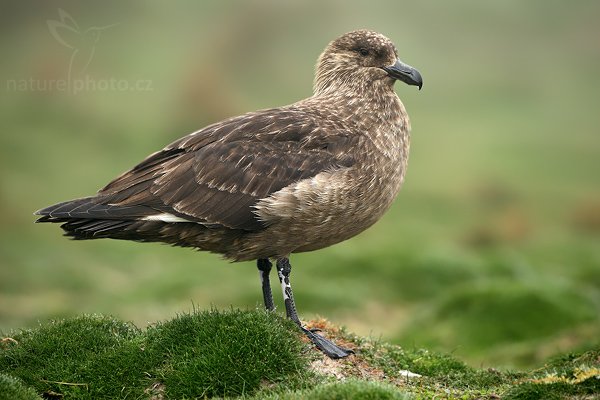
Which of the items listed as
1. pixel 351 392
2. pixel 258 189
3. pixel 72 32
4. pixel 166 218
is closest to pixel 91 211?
pixel 166 218

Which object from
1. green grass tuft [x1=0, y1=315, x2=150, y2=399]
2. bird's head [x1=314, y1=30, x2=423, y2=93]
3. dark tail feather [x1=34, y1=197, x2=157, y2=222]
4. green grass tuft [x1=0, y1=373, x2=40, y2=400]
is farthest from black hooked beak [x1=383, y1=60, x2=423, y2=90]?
green grass tuft [x1=0, y1=373, x2=40, y2=400]

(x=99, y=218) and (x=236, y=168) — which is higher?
(x=236, y=168)

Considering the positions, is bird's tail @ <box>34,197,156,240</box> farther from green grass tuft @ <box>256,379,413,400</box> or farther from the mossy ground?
green grass tuft @ <box>256,379,413,400</box>

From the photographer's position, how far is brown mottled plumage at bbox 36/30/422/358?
8.35 metres

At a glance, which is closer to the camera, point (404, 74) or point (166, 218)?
point (166, 218)

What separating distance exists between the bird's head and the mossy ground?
301 cm

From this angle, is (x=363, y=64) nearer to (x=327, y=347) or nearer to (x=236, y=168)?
(x=236, y=168)

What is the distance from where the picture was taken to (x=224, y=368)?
7.59 meters

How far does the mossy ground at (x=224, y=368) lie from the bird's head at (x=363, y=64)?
9.89ft

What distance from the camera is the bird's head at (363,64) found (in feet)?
31.4

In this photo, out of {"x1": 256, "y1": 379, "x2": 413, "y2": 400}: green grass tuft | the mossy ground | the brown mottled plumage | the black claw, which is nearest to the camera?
{"x1": 256, "y1": 379, "x2": 413, "y2": 400}: green grass tuft

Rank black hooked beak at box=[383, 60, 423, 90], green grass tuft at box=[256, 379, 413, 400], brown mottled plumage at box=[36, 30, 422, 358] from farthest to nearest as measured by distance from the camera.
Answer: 1. black hooked beak at box=[383, 60, 423, 90]
2. brown mottled plumage at box=[36, 30, 422, 358]
3. green grass tuft at box=[256, 379, 413, 400]

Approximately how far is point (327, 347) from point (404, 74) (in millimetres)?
3275

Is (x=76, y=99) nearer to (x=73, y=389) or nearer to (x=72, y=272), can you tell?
(x=72, y=272)
